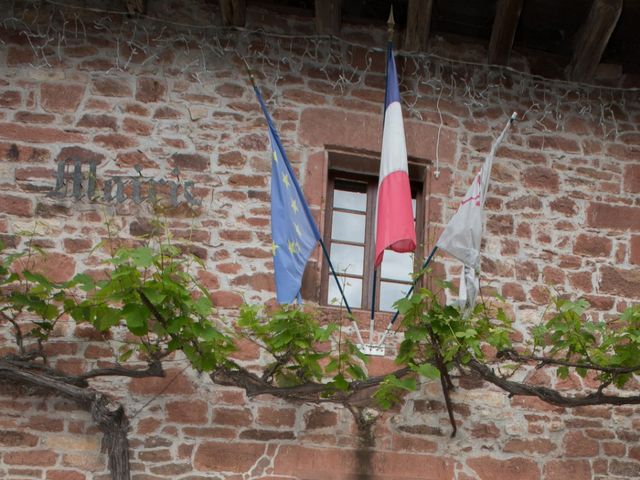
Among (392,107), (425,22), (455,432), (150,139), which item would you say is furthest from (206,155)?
(455,432)

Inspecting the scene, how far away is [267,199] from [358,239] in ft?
1.96

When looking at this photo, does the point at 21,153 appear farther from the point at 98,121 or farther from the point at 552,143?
the point at 552,143

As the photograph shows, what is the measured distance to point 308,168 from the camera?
5738mm

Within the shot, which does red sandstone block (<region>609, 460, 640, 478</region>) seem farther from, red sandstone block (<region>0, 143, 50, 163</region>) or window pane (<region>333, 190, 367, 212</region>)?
red sandstone block (<region>0, 143, 50, 163</region>)

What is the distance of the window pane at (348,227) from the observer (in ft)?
19.2

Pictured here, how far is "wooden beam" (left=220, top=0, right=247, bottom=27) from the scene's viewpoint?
5.86m

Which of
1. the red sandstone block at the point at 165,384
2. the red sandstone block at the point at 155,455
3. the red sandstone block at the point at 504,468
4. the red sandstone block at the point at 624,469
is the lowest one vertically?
the red sandstone block at the point at 155,455

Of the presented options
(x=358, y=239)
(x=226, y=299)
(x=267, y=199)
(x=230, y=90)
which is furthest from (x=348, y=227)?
(x=230, y=90)

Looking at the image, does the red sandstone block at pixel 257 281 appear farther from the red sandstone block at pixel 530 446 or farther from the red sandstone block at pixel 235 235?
the red sandstone block at pixel 530 446

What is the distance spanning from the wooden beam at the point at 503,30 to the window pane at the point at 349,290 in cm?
166

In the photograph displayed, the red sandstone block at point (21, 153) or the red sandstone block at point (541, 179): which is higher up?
the red sandstone block at point (541, 179)

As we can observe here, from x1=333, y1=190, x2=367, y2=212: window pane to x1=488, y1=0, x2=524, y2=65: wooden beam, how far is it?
119 cm

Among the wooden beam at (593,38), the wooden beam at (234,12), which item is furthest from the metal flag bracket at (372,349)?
the wooden beam at (593,38)

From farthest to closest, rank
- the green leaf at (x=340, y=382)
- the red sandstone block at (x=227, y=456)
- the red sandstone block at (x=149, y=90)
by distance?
the red sandstone block at (x=149, y=90)
the red sandstone block at (x=227, y=456)
the green leaf at (x=340, y=382)
